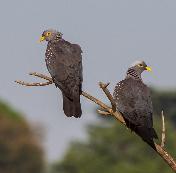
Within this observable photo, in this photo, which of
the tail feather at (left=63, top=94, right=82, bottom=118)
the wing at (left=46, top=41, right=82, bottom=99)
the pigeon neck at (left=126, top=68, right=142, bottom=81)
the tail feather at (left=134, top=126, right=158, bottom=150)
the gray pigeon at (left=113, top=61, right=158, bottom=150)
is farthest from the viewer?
the wing at (left=46, top=41, right=82, bottom=99)

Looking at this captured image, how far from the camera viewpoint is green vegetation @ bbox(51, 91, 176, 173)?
11612 centimetres

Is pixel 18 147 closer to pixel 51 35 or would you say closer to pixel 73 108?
pixel 51 35

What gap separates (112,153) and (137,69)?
101 m

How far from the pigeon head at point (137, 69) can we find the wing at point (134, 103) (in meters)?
0.61

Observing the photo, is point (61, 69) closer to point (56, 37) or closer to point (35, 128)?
point (56, 37)

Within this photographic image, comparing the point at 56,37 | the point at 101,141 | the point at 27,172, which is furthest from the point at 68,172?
the point at 56,37

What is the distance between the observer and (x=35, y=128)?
541ft

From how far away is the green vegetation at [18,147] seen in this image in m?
147

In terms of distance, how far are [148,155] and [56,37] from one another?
97565 millimetres

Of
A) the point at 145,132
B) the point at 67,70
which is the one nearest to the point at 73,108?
the point at 67,70

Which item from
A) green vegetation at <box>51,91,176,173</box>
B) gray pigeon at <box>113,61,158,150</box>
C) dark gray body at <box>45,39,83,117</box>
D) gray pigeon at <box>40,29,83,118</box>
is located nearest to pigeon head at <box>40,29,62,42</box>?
gray pigeon at <box>40,29,83,118</box>

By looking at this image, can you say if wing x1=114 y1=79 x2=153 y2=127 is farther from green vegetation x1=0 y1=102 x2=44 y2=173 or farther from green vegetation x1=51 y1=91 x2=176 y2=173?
green vegetation x1=0 y1=102 x2=44 y2=173

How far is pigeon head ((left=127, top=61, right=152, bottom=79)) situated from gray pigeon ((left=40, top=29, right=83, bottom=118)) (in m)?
1.21

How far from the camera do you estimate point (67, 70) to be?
25906mm
